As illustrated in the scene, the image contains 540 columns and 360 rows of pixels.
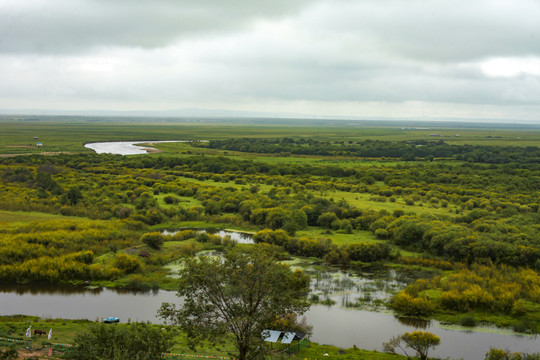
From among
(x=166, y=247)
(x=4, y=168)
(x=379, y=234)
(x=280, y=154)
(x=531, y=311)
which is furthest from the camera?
(x=280, y=154)

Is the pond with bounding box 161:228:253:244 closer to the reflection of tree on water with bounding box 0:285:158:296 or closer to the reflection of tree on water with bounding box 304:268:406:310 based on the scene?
the reflection of tree on water with bounding box 304:268:406:310

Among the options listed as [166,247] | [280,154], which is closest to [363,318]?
[166,247]

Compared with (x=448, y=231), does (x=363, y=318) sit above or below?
below

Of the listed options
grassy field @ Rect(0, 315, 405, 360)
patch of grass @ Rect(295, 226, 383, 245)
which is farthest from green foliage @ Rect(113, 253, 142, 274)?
patch of grass @ Rect(295, 226, 383, 245)

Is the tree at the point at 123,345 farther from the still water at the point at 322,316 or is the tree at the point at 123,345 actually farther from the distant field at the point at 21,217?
the distant field at the point at 21,217

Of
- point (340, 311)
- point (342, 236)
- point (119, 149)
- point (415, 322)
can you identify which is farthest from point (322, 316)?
point (119, 149)

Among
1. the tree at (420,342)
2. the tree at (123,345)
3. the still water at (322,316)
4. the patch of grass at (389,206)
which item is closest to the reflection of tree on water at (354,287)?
the still water at (322,316)

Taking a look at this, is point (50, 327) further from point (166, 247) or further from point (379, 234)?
point (379, 234)

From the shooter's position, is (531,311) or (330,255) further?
(330,255)
